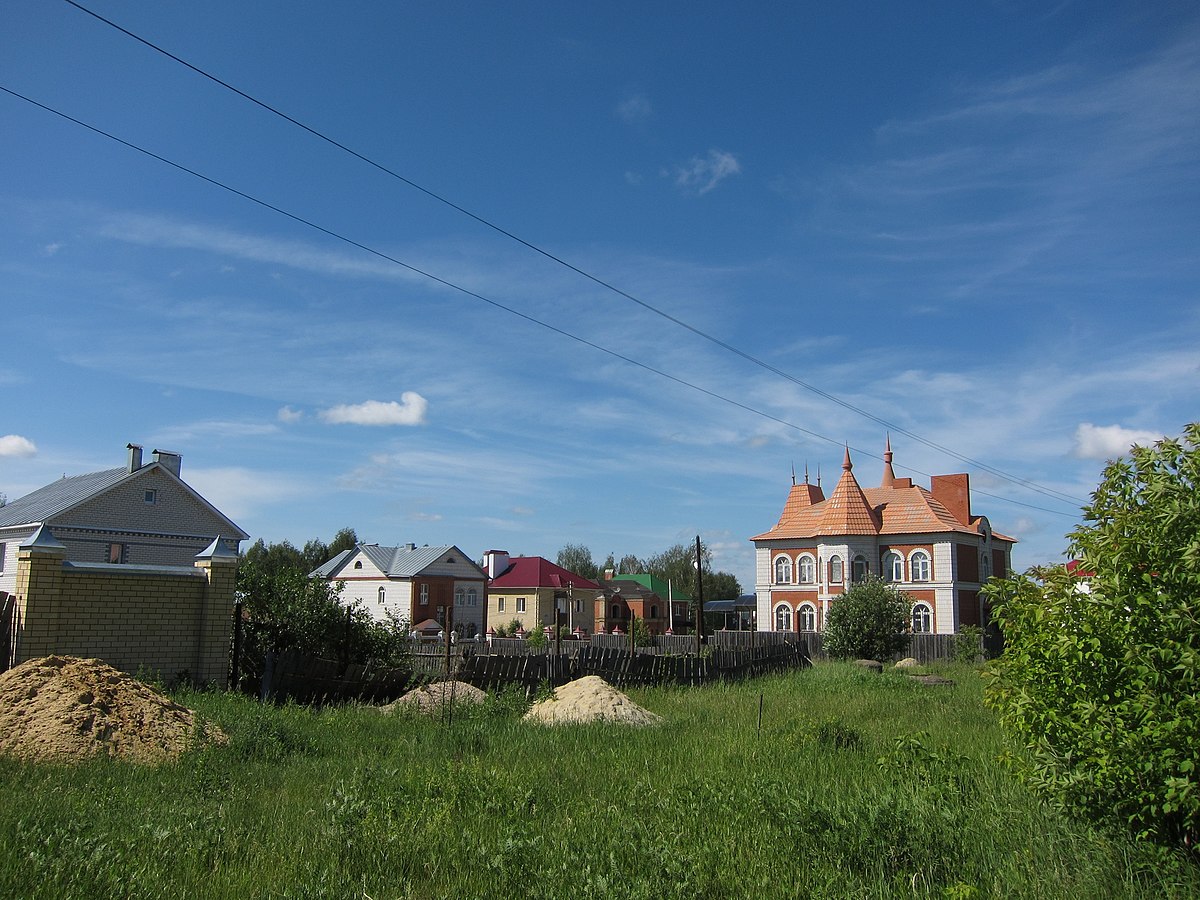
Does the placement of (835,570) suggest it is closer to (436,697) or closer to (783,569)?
(783,569)

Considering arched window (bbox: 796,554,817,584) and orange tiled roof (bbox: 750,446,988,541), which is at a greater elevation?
orange tiled roof (bbox: 750,446,988,541)

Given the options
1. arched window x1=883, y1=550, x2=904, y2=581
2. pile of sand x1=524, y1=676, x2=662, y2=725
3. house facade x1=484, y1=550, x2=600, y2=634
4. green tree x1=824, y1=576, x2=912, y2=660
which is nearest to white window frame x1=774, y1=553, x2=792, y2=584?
arched window x1=883, y1=550, x2=904, y2=581

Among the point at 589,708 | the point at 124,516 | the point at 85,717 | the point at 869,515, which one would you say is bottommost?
the point at 589,708

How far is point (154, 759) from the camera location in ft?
26.2

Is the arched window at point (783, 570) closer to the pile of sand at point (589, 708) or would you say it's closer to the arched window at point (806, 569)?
the arched window at point (806, 569)

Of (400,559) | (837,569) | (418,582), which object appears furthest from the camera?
(400,559)

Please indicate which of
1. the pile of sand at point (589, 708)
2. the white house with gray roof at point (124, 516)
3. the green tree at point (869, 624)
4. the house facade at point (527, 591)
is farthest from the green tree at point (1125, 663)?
the house facade at point (527, 591)

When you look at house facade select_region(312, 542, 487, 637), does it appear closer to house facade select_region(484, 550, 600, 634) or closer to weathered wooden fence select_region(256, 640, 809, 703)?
house facade select_region(484, 550, 600, 634)

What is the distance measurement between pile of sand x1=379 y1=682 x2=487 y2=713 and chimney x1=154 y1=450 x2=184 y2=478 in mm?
29840

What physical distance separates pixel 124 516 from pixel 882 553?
3874 centimetres

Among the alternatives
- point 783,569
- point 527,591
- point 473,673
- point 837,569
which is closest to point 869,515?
point 837,569

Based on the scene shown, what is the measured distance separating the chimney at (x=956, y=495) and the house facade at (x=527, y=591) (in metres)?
27.2

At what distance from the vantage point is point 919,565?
45.4 m

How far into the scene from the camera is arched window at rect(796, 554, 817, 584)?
47781mm
